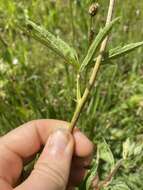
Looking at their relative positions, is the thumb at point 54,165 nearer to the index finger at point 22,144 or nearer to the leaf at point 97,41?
the index finger at point 22,144

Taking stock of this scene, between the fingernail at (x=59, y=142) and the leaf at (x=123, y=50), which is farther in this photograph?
the fingernail at (x=59, y=142)

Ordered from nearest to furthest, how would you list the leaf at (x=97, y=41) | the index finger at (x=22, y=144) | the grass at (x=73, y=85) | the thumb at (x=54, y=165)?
the leaf at (x=97, y=41), the thumb at (x=54, y=165), the index finger at (x=22, y=144), the grass at (x=73, y=85)

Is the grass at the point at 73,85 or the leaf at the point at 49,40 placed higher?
the leaf at the point at 49,40

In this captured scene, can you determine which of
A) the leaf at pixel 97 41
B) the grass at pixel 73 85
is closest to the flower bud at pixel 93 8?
the leaf at pixel 97 41

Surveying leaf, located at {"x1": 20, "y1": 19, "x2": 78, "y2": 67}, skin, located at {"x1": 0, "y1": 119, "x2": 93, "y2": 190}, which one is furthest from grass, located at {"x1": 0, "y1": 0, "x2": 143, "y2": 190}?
leaf, located at {"x1": 20, "y1": 19, "x2": 78, "y2": 67}

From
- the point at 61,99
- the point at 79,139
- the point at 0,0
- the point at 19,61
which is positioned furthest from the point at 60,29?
the point at 79,139

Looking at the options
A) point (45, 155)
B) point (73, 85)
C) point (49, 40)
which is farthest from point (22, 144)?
Answer: point (73, 85)

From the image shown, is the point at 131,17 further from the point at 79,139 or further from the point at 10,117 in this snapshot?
the point at 79,139

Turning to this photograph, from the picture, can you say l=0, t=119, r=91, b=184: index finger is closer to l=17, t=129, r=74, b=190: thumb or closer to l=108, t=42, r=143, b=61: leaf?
l=17, t=129, r=74, b=190: thumb
